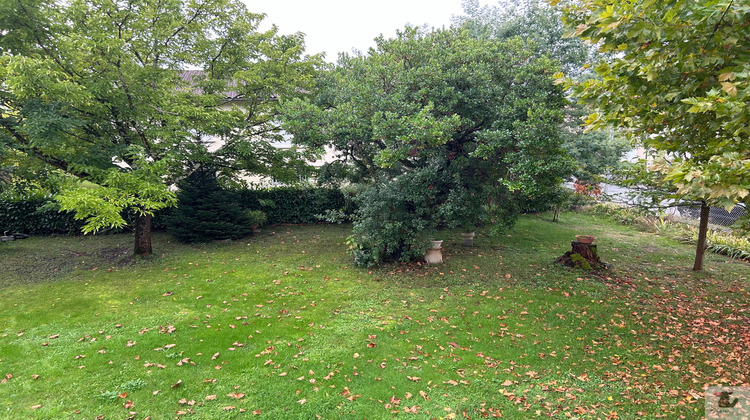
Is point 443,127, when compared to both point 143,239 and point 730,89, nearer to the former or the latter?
point 730,89

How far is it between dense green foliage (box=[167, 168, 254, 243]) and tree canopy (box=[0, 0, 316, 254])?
562 millimetres

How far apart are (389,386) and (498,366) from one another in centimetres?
126

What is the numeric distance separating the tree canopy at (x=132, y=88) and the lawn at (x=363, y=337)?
1.67 meters

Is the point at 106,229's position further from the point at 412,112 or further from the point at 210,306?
the point at 412,112

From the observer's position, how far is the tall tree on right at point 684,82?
274 cm

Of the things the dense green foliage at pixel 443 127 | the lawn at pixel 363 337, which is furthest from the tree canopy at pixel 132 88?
the dense green foliage at pixel 443 127

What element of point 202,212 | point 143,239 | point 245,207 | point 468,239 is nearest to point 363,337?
point 468,239

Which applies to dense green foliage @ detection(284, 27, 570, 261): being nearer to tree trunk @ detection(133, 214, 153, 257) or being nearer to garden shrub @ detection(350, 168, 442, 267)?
garden shrub @ detection(350, 168, 442, 267)

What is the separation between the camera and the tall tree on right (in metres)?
2.74

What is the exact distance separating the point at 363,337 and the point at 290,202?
334 inches

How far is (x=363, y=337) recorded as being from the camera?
185 inches

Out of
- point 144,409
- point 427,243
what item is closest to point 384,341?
point 144,409

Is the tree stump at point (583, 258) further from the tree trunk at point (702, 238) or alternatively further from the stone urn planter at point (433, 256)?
the stone urn planter at point (433, 256)

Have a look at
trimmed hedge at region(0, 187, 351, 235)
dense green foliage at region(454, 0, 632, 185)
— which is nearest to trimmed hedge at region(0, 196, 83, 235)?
trimmed hedge at region(0, 187, 351, 235)
